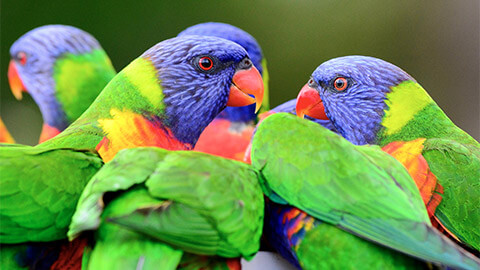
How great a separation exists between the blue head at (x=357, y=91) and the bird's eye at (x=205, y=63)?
0.33 meters

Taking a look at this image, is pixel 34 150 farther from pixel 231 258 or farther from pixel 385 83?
pixel 385 83

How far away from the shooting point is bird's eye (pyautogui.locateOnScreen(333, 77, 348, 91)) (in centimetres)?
142

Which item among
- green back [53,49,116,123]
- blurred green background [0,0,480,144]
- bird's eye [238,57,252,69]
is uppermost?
bird's eye [238,57,252,69]

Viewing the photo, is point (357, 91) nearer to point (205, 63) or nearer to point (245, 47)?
point (205, 63)

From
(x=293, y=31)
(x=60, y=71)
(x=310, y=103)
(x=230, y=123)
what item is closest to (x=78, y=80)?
(x=60, y=71)

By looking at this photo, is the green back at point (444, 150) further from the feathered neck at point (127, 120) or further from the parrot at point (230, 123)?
the parrot at point (230, 123)

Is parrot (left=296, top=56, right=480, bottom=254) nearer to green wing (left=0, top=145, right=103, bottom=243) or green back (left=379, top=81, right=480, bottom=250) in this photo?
green back (left=379, top=81, right=480, bottom=250)

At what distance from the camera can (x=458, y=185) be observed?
111 cm

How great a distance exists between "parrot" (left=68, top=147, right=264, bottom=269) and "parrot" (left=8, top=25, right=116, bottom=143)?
4.51 ft

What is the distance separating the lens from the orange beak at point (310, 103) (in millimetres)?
1484

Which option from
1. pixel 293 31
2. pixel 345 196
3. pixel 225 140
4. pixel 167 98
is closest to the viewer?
pixel 345 196

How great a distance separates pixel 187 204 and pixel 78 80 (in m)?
1.55

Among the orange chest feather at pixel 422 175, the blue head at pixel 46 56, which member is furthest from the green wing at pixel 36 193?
the blue head at pixel 46 56

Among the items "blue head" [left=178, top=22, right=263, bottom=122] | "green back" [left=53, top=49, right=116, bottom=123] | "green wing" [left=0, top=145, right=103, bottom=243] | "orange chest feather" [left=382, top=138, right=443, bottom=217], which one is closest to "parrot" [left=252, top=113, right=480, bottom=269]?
"orange chest feather" [left=382, top=138, right=443, bottom=217]
